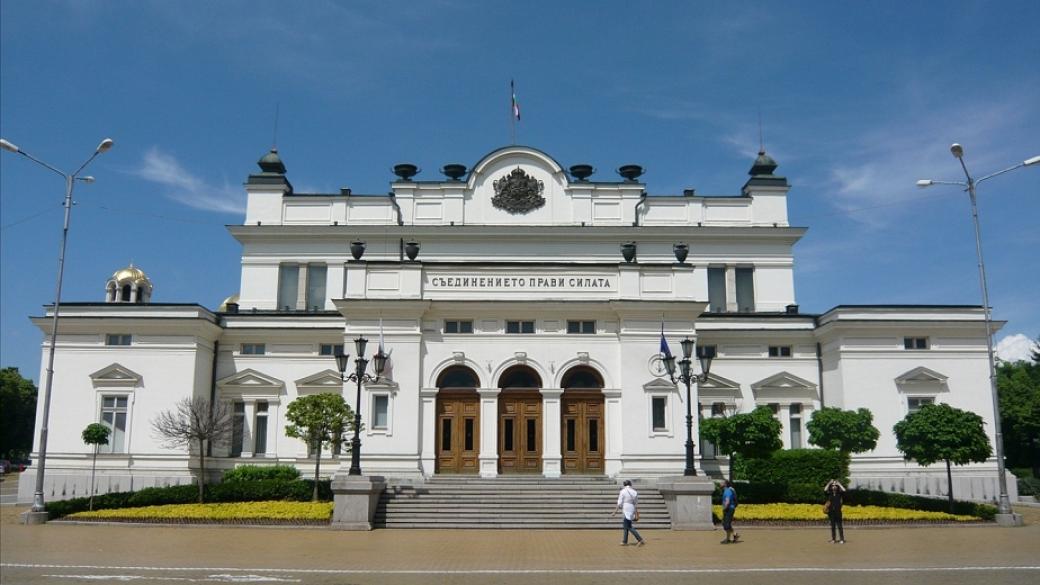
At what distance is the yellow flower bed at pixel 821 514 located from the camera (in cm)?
2798

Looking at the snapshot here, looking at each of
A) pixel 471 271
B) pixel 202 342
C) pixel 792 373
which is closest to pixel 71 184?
pixel 202 342

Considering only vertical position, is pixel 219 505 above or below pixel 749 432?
below

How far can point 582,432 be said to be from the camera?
111 ft

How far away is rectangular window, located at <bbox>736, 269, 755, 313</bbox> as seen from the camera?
149 ft

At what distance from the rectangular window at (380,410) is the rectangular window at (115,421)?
1254 cm

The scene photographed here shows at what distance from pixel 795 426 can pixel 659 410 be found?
31.5 feet

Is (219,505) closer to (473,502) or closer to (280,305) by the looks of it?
(473,502)

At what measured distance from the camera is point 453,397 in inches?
1339

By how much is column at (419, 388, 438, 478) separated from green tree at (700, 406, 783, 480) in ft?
34.6

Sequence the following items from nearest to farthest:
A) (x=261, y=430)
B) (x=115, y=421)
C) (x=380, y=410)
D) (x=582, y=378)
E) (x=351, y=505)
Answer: (x=351, y=505) < (x=380, y=410) < (x=582, y=378) < (x=115, y=421) < (x=261, y=430)

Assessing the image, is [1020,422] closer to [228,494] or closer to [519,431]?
[519,431]

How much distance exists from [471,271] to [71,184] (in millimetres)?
14380


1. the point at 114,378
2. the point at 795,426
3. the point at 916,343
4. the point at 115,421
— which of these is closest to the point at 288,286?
the point at 114,378

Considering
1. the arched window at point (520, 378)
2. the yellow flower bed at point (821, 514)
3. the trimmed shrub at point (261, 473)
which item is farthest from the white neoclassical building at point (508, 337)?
the yellow flower bed at point (821, 514)
